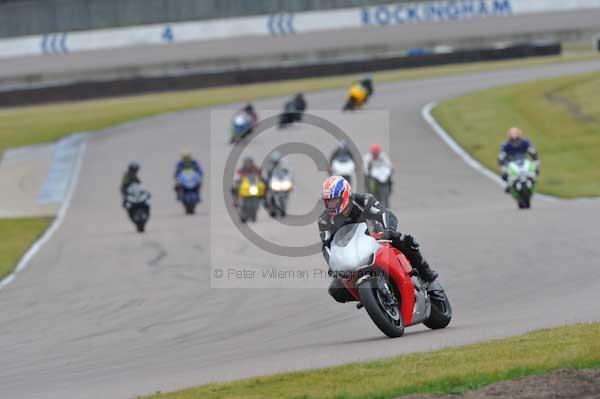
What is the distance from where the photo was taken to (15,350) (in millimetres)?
11359

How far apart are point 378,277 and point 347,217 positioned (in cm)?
56

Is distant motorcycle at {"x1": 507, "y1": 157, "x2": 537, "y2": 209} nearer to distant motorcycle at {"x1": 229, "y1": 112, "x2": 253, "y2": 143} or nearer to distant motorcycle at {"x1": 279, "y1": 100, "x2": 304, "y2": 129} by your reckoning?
distant motorcycle at {"x1": 229, "y1": 112, "x2": 253, "y2": 143}

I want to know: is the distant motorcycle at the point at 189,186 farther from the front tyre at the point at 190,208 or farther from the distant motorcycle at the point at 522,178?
the distant motorcycle at the point at 522,178

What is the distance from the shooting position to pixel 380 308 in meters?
9.63

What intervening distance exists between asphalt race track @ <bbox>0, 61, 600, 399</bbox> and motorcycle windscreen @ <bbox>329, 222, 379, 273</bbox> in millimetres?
656

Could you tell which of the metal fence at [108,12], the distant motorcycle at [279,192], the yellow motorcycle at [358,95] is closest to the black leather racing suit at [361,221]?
the distant motorcycle at [279,192]

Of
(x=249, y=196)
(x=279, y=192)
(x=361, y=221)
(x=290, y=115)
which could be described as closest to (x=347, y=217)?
(x=361, y=221)

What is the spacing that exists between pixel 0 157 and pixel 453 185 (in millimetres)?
18329

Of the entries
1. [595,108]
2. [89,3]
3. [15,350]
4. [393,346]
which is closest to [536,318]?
[393,346]

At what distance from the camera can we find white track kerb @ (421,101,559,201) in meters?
28.8

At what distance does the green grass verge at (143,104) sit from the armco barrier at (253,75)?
27cm

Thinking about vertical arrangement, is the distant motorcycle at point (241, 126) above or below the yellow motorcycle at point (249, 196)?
above

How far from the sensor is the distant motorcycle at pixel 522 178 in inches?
852

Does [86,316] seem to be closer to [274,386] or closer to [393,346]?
[393,346]
